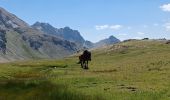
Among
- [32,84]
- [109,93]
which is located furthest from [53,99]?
[32,84]

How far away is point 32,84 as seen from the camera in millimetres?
38250

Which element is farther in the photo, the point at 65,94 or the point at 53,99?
the point at 65,94

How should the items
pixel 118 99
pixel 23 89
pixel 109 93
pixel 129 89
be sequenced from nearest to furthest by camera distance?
pixel 118 99 < pixel 109 93 < pixel 129 89 < pixel 23 89

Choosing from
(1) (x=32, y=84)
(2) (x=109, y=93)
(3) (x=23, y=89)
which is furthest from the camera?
(1) (x=32, y=84)

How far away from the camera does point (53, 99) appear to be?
88.6 ft

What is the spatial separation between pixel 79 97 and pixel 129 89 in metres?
Answer: 5.38

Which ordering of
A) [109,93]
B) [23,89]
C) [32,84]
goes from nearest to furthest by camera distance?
[109,93], [23,89], [32,84]

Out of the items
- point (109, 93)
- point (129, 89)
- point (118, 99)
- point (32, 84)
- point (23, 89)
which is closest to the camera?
point (118, 99)

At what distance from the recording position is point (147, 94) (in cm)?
2686

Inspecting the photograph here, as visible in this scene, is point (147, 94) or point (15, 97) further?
point (15, 97)

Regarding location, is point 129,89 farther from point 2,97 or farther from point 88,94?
point 2,97

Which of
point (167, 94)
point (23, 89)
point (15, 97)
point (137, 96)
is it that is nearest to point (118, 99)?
point (137, 96)

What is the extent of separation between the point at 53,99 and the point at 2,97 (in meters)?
4.65

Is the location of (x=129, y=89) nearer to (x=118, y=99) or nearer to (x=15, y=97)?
(x=118, y=99)
